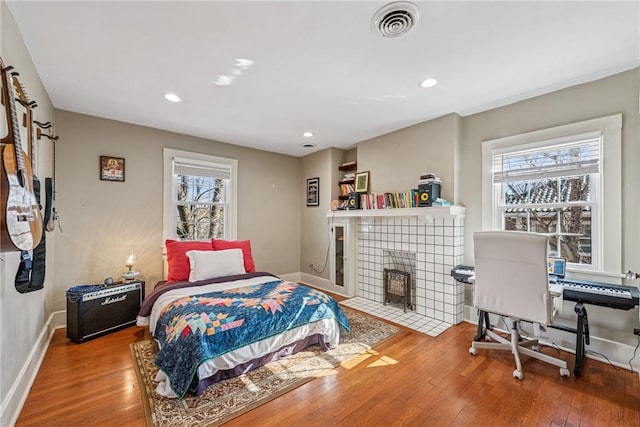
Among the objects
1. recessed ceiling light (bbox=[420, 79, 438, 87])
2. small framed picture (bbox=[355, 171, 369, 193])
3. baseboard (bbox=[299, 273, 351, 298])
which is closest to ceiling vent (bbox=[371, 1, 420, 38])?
recessed ceiling light (bbox=[420, 79, 438, 87])

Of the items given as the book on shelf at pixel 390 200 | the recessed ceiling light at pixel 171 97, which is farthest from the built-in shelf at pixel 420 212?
the recessed ceiling light at pixel 171 97

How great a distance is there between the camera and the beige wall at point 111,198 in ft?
9.95

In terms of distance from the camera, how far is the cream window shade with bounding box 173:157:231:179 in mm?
3816

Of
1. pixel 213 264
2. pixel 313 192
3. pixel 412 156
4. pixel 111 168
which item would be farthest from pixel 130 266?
pixel 412 156

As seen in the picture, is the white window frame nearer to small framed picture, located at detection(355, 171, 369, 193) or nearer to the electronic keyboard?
the electronic keyboard

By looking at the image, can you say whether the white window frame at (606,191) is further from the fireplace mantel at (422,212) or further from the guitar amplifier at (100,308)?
the guitar amplifier at (100,308)

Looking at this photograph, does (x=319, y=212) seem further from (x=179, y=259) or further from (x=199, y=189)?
(x=179, y=259)

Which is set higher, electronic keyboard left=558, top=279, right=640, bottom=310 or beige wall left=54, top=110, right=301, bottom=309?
beige wall left=54, top=110, right=301, bottom=309

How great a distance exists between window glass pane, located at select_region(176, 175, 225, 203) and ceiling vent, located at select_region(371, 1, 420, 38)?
3198 mm

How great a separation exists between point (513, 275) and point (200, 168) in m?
3.88

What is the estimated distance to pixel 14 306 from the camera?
68.6 inches

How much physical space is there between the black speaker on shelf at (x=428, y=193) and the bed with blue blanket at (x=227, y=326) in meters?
1.57

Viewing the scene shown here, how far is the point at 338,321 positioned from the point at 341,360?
365 mm

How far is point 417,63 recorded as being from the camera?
213 centimetres
